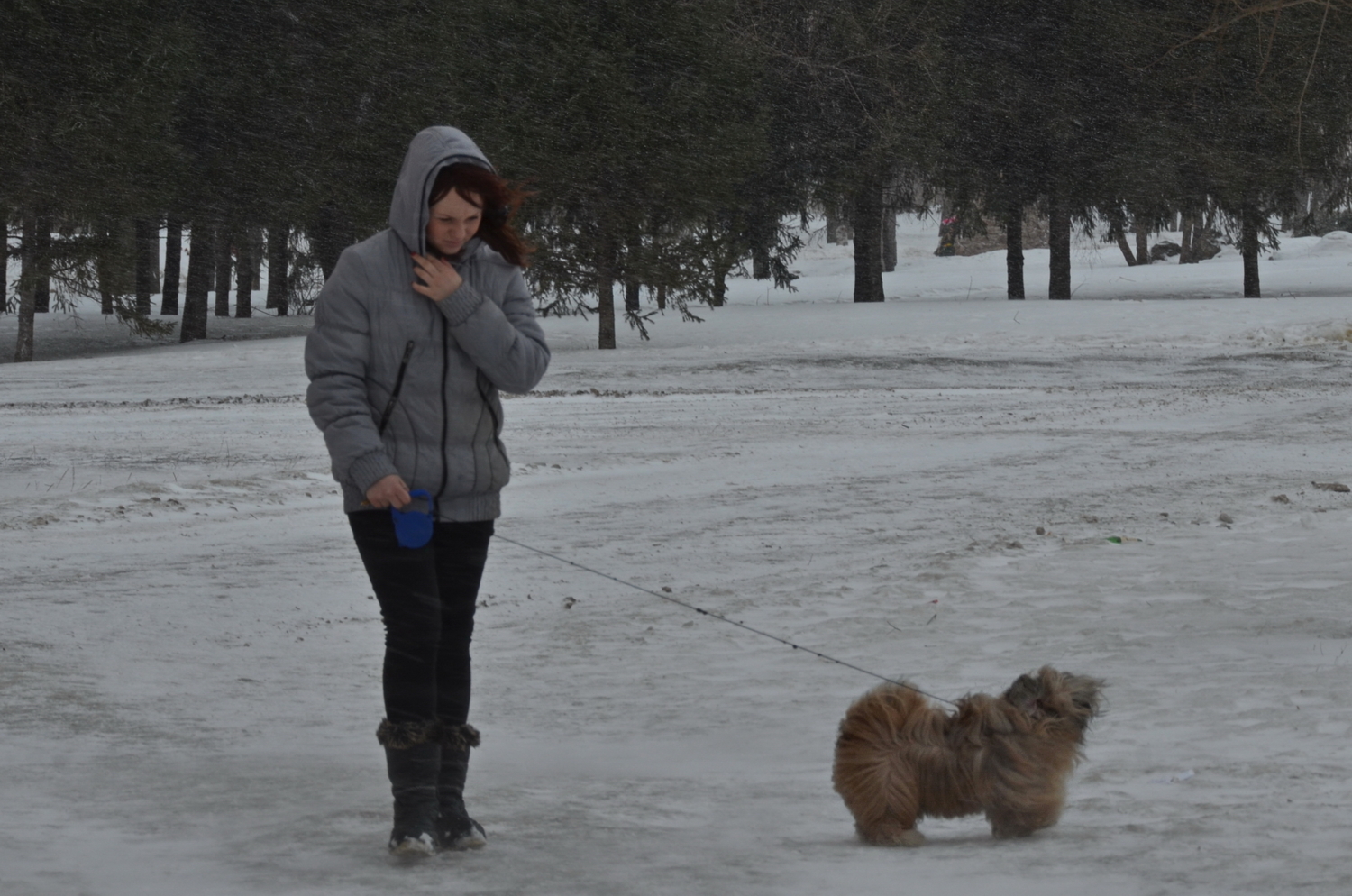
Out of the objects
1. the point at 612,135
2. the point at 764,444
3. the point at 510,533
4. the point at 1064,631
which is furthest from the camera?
the point at 612,135

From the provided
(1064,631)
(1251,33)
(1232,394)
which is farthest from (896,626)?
(1251,33)

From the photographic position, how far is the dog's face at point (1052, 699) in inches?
154

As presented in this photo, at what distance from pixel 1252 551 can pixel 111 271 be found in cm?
2275

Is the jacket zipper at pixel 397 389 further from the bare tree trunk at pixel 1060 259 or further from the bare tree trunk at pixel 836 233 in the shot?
the bare tree trunk at pixel 836 233

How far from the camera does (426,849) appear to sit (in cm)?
372

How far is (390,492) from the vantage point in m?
3.57

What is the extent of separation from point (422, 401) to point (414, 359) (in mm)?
101

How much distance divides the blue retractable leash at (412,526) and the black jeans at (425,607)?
0.14 feet

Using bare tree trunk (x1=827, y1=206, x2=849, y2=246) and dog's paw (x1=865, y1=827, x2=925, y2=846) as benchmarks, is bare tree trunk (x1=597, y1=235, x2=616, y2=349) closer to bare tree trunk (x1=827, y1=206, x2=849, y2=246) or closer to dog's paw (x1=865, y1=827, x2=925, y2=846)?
dog's paw (x1=865, y1=827, x2=925, y2=846)

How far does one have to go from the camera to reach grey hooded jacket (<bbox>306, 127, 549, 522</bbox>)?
366 centimetres

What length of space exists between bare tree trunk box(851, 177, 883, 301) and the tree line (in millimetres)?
171

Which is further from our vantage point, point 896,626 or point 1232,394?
point 1232,394

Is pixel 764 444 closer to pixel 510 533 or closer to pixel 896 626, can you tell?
pixel 510 533

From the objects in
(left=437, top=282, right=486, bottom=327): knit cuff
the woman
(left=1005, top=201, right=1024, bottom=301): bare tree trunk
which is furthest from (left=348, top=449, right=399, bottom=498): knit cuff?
(left=1005, top=201, right=1024, bottom=301): bare tree trunk
